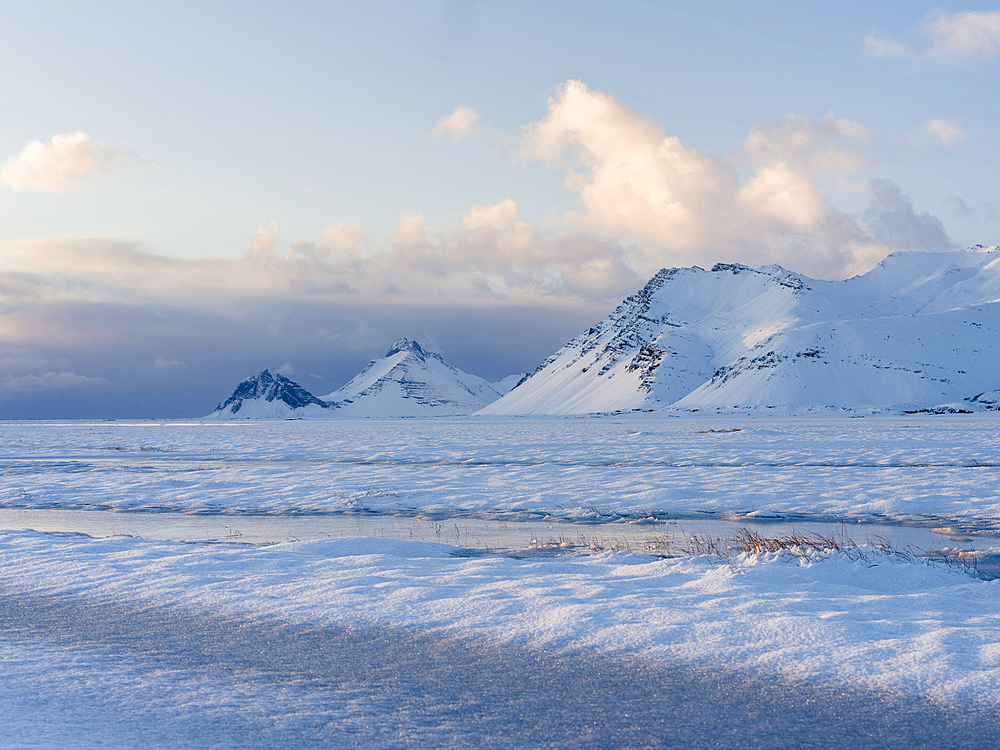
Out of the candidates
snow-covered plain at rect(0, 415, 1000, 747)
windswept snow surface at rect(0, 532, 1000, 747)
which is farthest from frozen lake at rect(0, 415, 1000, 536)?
windswept snow surface at rect(0, 532, 1000, 747)

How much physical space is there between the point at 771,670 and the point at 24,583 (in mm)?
9293

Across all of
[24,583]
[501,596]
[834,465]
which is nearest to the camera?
[501,596]

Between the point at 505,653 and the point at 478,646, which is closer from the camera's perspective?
the point at 505,653

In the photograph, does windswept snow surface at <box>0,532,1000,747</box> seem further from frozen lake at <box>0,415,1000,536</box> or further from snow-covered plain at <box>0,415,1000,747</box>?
frozen lake at <box>0,415,1000,536</box>

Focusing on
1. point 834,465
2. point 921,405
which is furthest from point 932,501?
point 921,405

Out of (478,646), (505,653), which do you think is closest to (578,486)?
(478,646)

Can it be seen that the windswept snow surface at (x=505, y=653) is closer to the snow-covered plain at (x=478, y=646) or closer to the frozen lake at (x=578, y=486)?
the snow-covered plain at (x=478, y=646)

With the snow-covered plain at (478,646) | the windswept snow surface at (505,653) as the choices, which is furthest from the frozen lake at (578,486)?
the windswept snow surface at (505,653)

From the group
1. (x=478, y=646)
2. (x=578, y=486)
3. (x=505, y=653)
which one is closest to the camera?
(x=505, y=653)

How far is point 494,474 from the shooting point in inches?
1110

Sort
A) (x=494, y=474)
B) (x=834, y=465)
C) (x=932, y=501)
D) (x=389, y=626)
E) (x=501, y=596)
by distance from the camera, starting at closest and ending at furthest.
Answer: (x=389, y=626), (x=501, y=596), (x=932, y=501), (x=494, y=474), (x=834, y=465)

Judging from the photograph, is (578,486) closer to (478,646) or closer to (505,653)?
(478,646)

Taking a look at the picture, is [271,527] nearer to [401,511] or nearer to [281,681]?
[401,511]

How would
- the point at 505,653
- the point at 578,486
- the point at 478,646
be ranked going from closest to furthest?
1. the point at 505,653
2. the point at 478,646
3. the point at 578,486
